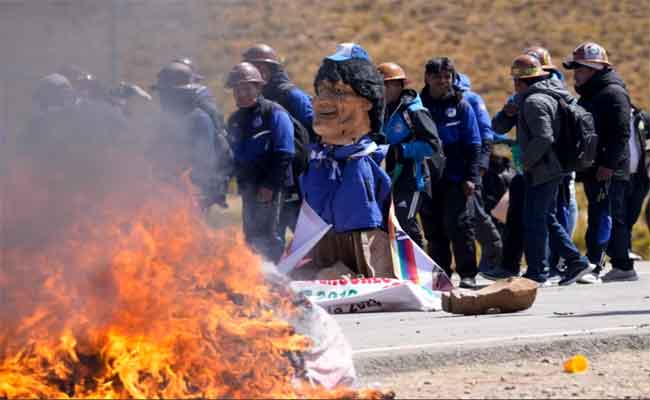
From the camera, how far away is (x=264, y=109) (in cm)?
1141

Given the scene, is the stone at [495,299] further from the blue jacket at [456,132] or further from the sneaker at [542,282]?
the blue jacket at [456,132]

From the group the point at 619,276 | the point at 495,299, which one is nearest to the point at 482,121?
the point at 619,276

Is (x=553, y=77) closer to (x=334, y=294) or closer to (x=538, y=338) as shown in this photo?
(x=334, y=294)

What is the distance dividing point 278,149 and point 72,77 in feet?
17.4

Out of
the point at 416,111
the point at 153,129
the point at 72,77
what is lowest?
the point at 416,111

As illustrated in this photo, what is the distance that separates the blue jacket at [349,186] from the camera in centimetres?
1028

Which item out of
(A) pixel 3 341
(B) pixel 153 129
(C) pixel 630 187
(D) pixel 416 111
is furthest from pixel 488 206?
(A) pixel 3 341

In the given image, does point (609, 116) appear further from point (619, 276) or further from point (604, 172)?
point (619, 276)

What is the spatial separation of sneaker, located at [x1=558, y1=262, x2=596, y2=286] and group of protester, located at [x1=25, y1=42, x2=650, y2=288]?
12 mm

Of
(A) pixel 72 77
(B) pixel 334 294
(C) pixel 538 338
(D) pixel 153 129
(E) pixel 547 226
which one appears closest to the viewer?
(A) pixel 72 77

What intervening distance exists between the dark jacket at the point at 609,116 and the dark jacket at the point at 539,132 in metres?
0.50

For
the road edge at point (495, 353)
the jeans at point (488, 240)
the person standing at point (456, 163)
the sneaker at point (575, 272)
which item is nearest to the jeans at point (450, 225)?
the person standing at point (456, 163)

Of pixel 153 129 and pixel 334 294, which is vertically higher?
pixel 153 129

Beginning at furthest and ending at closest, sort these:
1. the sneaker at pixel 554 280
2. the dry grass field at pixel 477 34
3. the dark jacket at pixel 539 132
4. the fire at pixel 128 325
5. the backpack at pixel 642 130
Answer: the dry grass field at pixel 477 34 < the backpack at pixel 642 130 < the sneaker at pixel 554 280 < the dark jacket at pixel 539 132 < the fire at pixel 128 325
